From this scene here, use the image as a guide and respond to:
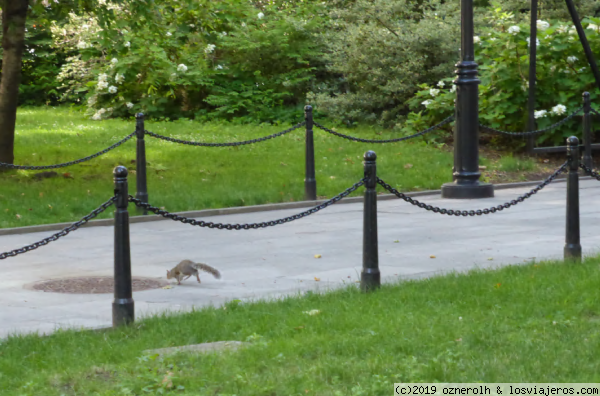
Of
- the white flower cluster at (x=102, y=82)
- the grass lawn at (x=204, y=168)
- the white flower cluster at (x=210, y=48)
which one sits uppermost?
the white flower cluster at (x=210, y=48)

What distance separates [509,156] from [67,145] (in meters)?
8.85

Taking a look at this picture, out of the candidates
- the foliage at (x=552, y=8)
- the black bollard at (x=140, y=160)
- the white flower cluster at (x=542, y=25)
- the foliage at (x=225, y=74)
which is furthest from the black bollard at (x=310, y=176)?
the foliage at (x=552, y=8)

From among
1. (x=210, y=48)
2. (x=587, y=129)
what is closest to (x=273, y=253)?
(x=587, y=129)

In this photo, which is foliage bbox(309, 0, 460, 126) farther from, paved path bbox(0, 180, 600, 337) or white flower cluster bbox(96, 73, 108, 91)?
paved path bbox(0, 180, 600, 337)

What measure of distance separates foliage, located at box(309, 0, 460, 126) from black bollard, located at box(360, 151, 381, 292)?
14.5 m

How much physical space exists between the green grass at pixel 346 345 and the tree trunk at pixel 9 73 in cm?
963

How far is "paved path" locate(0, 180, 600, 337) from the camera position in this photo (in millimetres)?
7699

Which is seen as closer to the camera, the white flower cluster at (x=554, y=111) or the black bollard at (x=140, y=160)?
the black bollard at (x=140, y=160)

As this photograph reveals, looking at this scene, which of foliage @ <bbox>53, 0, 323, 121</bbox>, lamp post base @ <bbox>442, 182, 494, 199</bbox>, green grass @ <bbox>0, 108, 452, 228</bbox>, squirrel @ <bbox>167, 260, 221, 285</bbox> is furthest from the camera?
foliage @ <bbox>53, 0, 323, 121</bbox>

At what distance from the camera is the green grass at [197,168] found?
13453 mm

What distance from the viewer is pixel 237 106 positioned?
24141mm

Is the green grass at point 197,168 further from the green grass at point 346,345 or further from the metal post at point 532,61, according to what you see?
the green grass at point 346,345

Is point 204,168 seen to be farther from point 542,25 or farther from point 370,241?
point 370,241

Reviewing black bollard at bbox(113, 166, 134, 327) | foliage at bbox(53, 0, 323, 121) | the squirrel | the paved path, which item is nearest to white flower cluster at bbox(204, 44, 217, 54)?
foliage at bbox(53, 0, 323, 121)
